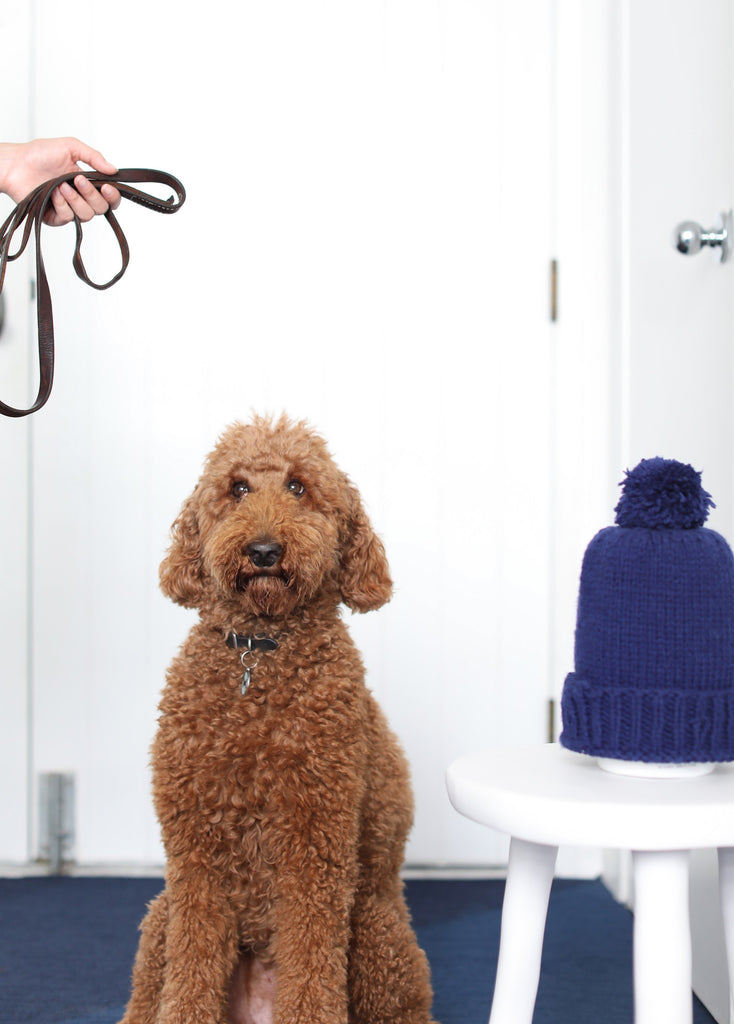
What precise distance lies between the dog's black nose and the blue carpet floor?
0.84 metres

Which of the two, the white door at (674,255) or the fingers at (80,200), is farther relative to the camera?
the white door at (674,255)

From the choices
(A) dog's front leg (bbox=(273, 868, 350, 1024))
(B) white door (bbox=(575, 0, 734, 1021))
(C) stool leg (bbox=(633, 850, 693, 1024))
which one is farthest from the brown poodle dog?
(B) white door (bbox=(575, 0, 734, 1021))

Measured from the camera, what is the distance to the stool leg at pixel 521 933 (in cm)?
98

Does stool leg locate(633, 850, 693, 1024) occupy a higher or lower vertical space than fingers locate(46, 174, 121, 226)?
lower

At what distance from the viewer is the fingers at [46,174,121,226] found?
134 centimetres

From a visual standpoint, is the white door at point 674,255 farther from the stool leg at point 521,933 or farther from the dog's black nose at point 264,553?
the dog's black nose at point 264,553

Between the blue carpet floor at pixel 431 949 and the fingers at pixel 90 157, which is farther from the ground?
the fingers at pixel 90 157

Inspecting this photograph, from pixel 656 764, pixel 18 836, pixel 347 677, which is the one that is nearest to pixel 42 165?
pixel 347 677

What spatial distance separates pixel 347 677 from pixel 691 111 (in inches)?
46.2

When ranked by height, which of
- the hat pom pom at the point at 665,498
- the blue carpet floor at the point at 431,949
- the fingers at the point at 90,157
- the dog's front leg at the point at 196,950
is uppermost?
the fingers at the point at 90,157

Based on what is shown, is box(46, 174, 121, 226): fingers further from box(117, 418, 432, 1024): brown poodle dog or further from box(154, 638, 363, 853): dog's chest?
box(154, 638, 363, 853): dog's chest

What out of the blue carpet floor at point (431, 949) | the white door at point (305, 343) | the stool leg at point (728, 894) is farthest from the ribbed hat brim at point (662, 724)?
the white door at point (305, 343)

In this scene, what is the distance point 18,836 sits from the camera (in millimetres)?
2291

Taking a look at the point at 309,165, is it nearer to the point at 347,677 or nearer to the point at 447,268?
the point at 447,268
